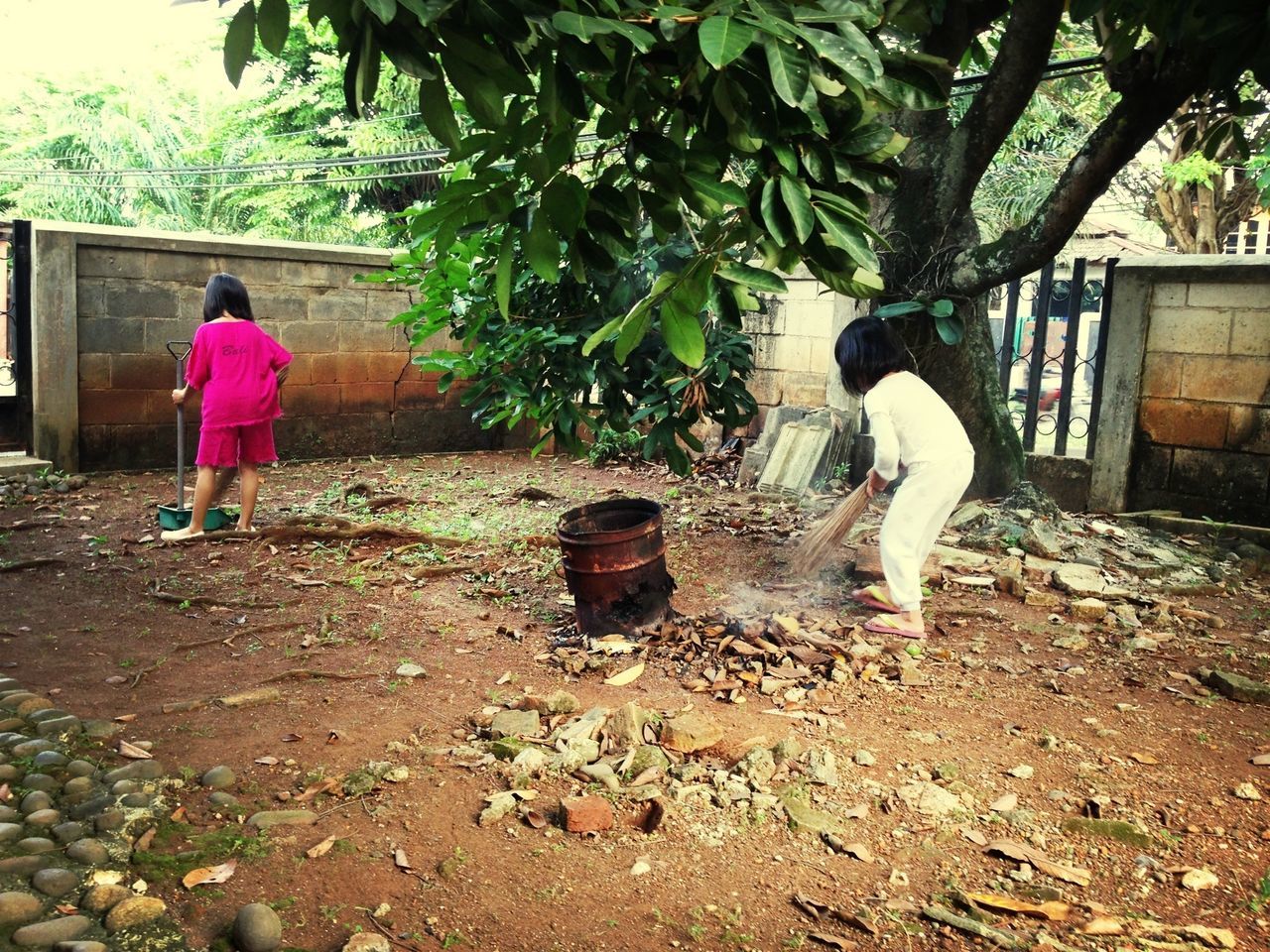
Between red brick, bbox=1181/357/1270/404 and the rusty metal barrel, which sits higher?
red brick, bbox=1181/357/1270/404

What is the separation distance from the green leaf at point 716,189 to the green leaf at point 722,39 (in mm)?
428

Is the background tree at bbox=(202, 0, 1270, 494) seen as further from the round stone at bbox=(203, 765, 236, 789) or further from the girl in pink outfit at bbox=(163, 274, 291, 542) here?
the girl in pink outfit at bbox=(163, 274, 291, 542)

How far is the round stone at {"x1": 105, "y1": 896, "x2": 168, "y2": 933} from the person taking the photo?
255cm

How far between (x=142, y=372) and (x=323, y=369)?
1671mm

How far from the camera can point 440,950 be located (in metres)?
2.54

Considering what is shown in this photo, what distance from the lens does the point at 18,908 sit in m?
2.56

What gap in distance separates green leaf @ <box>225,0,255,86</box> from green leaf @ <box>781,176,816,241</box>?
3.61ft

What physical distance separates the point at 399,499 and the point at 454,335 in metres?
Answer: 2.67

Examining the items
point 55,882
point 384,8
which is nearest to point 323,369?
point 55,882

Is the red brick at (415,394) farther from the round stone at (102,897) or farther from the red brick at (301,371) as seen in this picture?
the round stone at (102,897)

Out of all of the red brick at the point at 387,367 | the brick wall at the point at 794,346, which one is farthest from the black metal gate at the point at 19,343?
the brick wall at the point at 794,346

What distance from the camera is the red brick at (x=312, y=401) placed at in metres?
9.81

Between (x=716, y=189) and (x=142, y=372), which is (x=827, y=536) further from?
(x=142, y=372)

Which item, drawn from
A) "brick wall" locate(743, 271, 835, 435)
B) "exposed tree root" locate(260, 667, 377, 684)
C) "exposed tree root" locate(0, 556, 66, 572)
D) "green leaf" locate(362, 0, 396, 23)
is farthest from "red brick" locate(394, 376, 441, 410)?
"green leaf" locate(362, 0, 396, 23)
